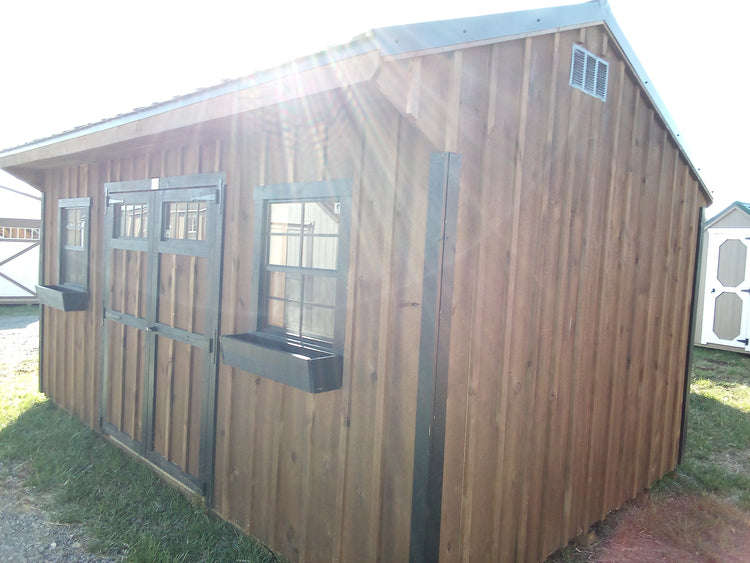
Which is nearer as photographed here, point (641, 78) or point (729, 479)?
point (641, 78)

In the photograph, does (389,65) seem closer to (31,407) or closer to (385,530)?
(385,530)

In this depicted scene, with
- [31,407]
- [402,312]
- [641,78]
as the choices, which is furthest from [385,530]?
[31,407]

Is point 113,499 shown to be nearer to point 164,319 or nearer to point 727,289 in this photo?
point 164,319

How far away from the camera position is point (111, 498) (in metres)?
4.04

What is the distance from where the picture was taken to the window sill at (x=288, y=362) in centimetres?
277

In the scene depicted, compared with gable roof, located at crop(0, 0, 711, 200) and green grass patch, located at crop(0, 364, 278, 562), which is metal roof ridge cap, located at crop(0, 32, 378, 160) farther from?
green grass patch, located at crop(0, 364, 278, 562)

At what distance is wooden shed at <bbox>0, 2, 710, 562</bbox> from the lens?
2.54 meters

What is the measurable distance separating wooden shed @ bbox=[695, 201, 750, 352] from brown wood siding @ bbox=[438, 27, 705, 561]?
7.19 metres

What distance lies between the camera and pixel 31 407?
6.14m

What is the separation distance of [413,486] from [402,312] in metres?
0.76

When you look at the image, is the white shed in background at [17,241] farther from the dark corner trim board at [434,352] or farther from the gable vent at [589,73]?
the dark corner trim board at [434,352]

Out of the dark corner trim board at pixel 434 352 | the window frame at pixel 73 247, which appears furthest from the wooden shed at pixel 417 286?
the window frame at pixel 73 247

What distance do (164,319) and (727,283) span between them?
1001 cm

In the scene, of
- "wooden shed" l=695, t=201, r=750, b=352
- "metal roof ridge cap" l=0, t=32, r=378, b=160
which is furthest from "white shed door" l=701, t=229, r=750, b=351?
"metal roof ridge cap" l=0, t=32, r=378, b=160
